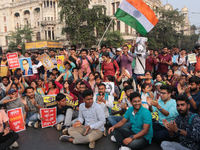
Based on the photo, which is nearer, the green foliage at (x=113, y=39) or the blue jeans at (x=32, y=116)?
the blue jeans at (x=32, y=116)

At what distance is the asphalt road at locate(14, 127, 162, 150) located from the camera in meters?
4.01

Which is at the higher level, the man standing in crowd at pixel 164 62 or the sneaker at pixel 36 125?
the man standing in crowd at pixel 164 62

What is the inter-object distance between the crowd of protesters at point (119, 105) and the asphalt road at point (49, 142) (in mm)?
141

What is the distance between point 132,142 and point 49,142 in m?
2.09

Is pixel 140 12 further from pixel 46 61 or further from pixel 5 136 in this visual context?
pixel 5 136

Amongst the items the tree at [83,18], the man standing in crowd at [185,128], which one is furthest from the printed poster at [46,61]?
the tree at [83,18]

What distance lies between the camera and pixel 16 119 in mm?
4805

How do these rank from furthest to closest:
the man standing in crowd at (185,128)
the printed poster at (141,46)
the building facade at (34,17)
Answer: the building facade at (34,17) → the printed poster at (141,46) → the man standing in crowd at (185,128)

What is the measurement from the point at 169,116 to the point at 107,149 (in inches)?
61.7

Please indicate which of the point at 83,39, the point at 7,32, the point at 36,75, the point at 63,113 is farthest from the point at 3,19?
the point at 63,113

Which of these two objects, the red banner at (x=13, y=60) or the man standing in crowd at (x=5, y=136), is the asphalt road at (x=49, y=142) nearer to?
the man standing in crowd at (x=5, y=136)

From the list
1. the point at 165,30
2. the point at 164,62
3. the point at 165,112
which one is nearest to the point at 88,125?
the point at 165,112

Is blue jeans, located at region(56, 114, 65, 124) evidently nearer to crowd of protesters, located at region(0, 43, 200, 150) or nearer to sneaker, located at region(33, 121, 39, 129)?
crowd of protesters, located at region(0, 43, 200, 150)

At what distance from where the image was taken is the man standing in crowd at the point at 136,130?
3.45 metres
